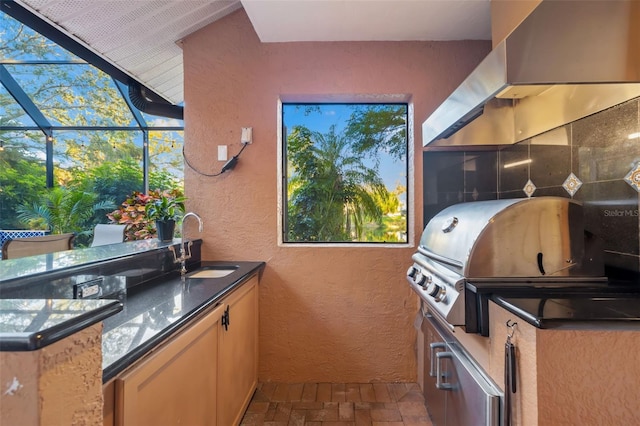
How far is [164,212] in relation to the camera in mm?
2158

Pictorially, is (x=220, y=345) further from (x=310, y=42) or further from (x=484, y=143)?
(x=310, y=42)

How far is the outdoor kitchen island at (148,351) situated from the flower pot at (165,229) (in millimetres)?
297

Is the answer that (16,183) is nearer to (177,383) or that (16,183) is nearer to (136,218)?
(136,218)

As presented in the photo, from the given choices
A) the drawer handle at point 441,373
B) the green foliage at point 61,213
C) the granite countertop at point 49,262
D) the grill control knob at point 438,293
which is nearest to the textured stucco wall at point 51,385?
the granite countertop at point 49,262

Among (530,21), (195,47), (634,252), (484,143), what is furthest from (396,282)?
(195,47)

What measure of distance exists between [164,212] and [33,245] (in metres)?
1.18

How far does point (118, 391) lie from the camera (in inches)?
32.3

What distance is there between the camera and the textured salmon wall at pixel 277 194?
2.28m

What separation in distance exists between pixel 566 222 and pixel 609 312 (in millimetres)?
432

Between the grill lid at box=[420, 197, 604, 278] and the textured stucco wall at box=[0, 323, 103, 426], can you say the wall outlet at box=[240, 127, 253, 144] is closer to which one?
the grill lid at box=[420, 197, 604, 278]

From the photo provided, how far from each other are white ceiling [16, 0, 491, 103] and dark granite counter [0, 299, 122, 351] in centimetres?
193

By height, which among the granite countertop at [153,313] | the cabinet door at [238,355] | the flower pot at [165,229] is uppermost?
the flower pot at [165,229]

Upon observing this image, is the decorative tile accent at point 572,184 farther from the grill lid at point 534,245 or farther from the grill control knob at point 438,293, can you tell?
the grill control knob at point 438,293

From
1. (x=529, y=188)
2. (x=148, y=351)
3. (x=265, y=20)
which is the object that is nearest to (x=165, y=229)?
(x=148, y=351)
